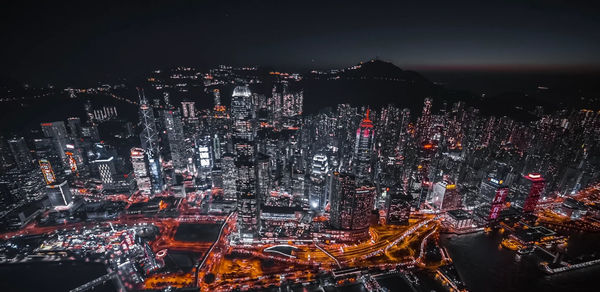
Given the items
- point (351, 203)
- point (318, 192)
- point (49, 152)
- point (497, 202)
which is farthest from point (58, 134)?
point (497, 202)

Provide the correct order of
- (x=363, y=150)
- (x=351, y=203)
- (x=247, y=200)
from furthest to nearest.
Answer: (x=363, y=150) → (x=351, y=203) → (x=247, y=200)

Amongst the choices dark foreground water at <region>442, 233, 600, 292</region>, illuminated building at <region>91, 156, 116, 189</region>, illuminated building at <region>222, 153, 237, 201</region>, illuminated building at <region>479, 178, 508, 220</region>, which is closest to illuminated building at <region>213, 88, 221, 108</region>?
illuminated building at <region>222, 153, 237, 201</region>

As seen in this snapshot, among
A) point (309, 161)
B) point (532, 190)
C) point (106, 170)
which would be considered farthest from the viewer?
point (309, 161)

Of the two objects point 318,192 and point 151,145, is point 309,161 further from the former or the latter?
point 151,145

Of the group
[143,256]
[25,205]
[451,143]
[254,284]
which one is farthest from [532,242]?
[25,205]

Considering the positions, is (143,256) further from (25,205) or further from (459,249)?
(459,249)

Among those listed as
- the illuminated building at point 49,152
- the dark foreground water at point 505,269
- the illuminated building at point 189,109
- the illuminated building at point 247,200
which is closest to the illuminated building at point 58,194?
the illuminated building at point 49,152

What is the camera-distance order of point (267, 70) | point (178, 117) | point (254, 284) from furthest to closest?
point (267, 70), point (178, 117), point (254, 284)
